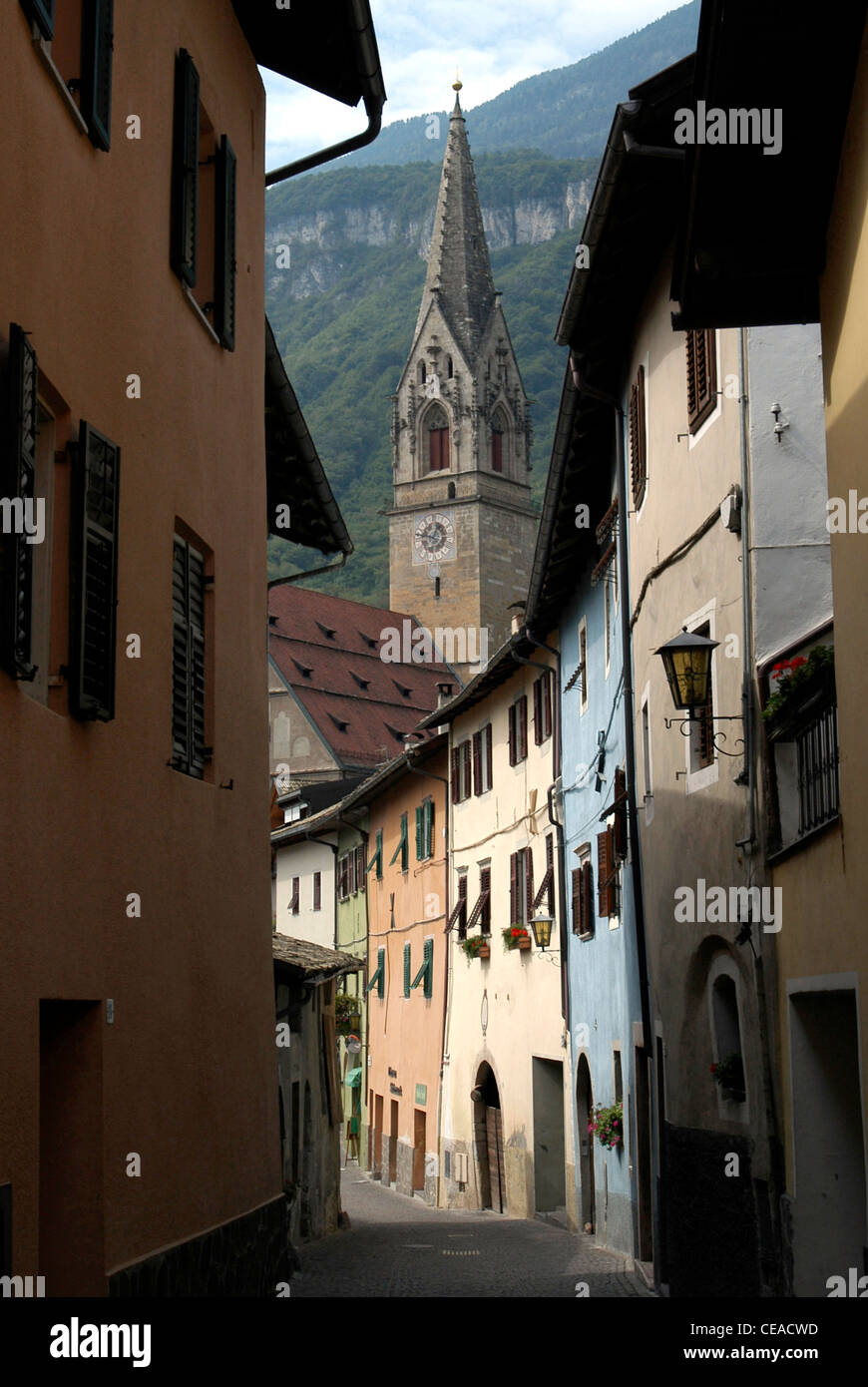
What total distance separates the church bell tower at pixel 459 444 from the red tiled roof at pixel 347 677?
11496 millimetres

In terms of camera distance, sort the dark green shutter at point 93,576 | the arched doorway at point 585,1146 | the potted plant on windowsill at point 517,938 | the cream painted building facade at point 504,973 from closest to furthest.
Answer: the dark green shutter at point 93,576
the arched doorway at point 585,1146
the cream painted building facade at point 504,973
the potted plant on windowsill at point 517,938

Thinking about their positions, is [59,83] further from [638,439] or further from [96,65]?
[638,439]

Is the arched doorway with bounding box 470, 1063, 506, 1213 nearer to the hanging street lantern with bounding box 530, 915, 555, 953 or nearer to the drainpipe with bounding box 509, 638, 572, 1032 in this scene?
the hanging street lantern with bounding box 530, 915, 555, 953

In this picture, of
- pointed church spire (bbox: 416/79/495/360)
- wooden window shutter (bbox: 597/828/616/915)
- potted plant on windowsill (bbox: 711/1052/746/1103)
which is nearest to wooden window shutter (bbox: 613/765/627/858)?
wooden window shutter (bbox: 597/828/616/915)

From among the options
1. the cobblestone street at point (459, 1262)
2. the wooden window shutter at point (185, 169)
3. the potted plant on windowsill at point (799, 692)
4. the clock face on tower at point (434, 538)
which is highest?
the clock face on tower at point (434, 538)

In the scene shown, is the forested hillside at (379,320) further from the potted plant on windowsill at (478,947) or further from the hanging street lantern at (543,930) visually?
the hanging street lantern at (543,930)

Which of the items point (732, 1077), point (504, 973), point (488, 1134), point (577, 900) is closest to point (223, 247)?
point (732, 1077)

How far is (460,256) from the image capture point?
99438 millimetres

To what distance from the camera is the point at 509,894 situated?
28.5 metres

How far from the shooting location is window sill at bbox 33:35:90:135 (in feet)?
23.5

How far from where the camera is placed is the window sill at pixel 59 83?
7164 mm

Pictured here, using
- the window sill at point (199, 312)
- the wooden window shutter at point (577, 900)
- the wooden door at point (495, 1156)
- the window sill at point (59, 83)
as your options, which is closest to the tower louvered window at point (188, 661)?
the window sill at point (199, 312)

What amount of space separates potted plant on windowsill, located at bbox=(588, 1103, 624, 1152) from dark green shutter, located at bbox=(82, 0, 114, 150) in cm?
1335
